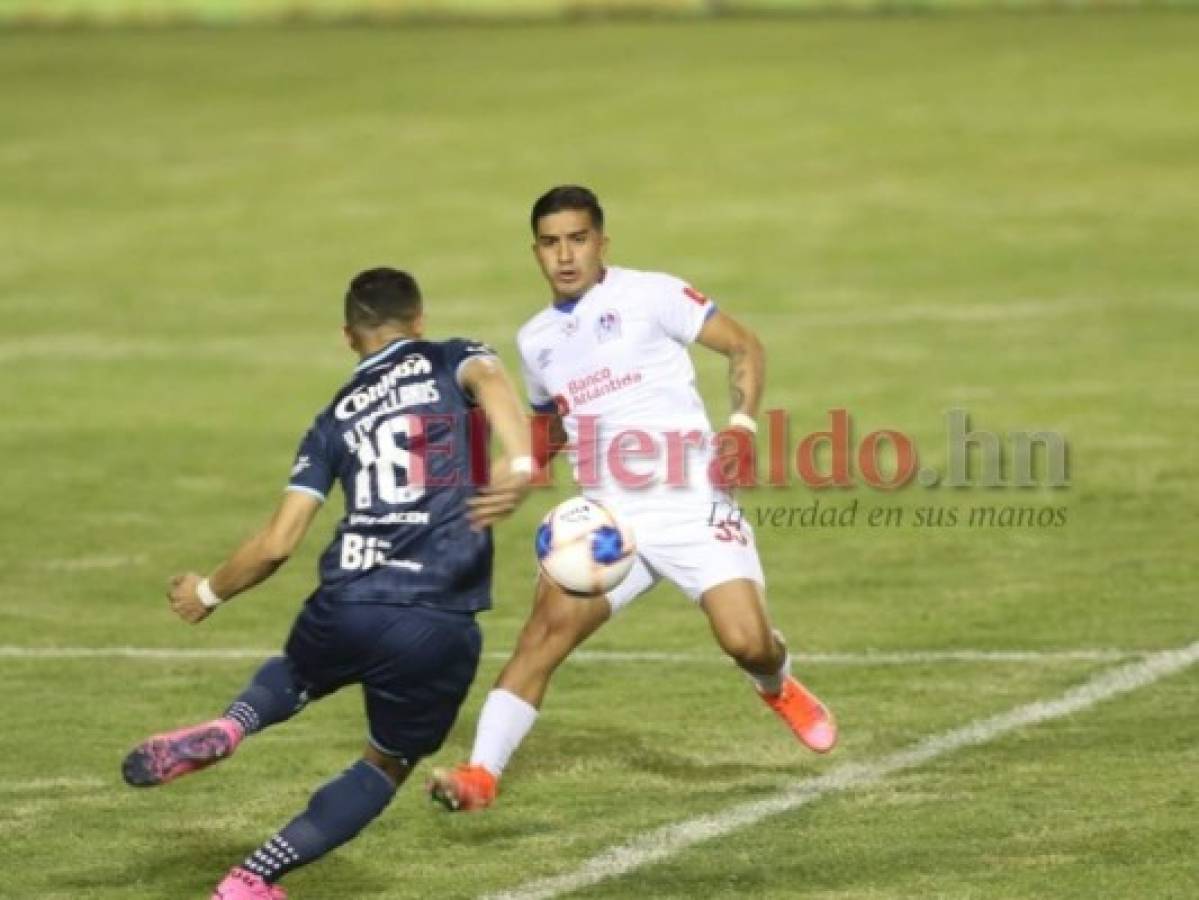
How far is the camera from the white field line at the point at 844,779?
10.7m

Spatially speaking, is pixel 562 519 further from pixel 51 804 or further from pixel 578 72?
pixel 578 72

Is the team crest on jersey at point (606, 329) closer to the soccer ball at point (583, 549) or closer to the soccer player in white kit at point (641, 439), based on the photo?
the soccer player in white kit at point (641, 439)

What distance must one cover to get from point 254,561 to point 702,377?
13.9 metres

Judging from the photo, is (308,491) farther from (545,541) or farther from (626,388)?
(626,388)

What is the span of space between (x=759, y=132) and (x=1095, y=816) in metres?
21.9

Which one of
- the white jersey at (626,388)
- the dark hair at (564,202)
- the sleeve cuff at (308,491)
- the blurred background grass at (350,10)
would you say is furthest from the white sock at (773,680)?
the blurred background grass at (350,10)

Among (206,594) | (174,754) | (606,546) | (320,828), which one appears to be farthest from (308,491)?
(606,546)

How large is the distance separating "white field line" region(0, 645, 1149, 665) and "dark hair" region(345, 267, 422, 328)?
494cm

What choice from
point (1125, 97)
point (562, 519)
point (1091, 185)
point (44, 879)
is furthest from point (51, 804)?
point (1125, 97)

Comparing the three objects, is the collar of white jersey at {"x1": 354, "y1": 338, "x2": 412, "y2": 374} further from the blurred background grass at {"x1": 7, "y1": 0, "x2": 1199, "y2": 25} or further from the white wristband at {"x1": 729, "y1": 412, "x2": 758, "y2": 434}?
the blurred background grass at {"x1": 7, "y1": 0, "x2": 1199, "y2": 25}

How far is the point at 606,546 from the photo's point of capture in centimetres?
1070

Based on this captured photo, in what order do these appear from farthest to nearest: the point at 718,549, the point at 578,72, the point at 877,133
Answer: the point at 578,72
the point at 877,133
the point at 718,549

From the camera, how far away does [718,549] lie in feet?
38.3

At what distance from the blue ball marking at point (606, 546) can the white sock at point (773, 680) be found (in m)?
1.44
